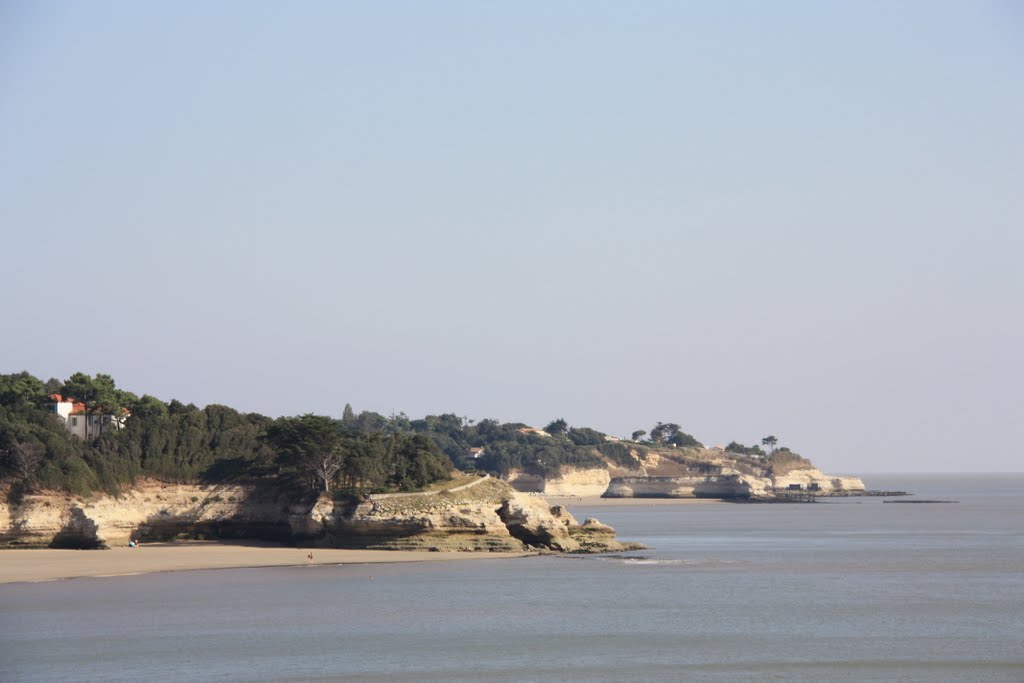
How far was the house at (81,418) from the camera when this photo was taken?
94831mm

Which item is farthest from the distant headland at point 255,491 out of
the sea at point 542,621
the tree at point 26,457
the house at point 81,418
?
the house at point 81,418

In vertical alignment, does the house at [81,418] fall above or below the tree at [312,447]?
above

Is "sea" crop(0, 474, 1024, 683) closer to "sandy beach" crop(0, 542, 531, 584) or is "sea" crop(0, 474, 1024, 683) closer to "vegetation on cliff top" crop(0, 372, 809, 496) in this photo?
"sandy beach" crop(0, 542, 531, 584)

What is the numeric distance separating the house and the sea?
114ft

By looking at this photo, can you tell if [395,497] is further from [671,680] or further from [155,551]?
[671,680]

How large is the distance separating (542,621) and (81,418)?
59.2 meters

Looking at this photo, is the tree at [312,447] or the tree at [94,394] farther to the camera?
the tree at [94,394]

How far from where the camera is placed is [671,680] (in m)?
36.7

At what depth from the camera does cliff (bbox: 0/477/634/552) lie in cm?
7362

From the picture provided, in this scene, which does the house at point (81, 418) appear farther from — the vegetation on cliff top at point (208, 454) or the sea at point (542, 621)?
the sea at point (542, 621)

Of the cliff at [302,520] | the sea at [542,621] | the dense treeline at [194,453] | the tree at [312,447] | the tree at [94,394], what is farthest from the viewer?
the tree at [94,394]

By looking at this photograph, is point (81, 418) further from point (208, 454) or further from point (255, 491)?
point (255, 491)

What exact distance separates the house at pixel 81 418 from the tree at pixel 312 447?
2164cm

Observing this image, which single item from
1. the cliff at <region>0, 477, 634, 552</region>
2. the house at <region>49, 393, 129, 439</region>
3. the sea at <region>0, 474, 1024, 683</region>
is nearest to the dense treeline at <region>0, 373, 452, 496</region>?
the cliff at <region>0, 477, 634, 552</region>
